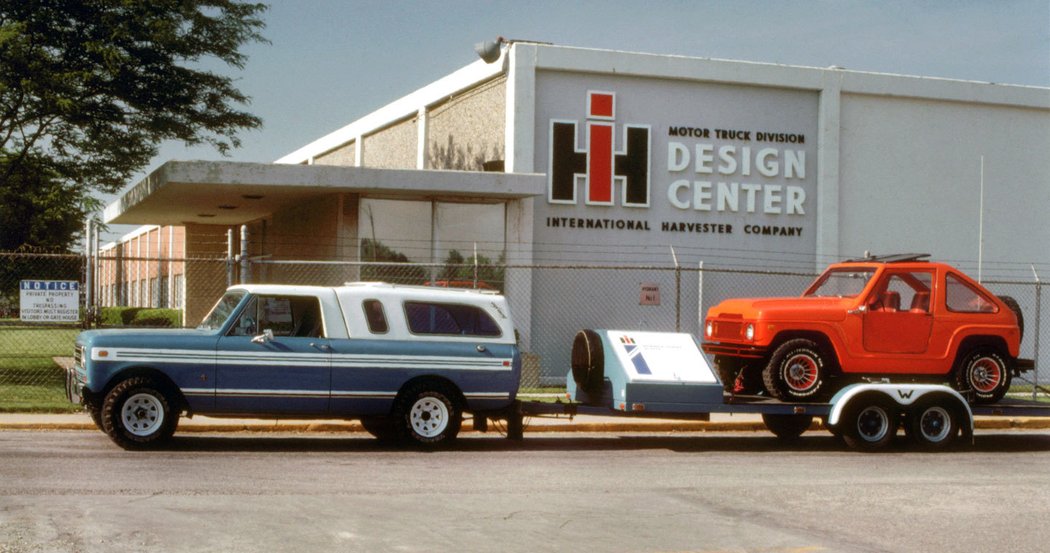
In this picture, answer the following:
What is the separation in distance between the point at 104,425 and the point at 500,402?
4241 millimetres

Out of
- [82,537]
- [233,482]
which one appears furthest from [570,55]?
[82,537]

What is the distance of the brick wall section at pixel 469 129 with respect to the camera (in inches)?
980

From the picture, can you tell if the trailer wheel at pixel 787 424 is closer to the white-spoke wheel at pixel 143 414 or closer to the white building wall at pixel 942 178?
the white-spoke wheel at pixel 143 414

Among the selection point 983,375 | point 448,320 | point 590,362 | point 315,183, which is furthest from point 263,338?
point 315,183

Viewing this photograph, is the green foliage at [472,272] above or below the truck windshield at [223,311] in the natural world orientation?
above

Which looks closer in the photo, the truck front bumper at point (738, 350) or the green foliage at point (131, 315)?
the truck front bumper at point (738, 350)

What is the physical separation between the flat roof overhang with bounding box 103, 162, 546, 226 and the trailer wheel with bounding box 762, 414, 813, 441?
25.9 ft

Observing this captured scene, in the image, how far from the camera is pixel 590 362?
47.9 ft

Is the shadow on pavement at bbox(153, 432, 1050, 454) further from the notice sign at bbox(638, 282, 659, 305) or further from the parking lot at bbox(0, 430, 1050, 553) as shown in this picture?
the notice sign at bbox(638, 282, 659, 305)

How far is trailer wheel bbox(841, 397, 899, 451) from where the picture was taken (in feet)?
48.4

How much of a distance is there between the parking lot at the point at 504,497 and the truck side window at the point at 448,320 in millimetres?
1338

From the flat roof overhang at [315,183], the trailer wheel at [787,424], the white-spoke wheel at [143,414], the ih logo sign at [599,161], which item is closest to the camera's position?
the white-spoke wheel at [143,414]

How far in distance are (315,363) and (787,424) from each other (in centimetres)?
612

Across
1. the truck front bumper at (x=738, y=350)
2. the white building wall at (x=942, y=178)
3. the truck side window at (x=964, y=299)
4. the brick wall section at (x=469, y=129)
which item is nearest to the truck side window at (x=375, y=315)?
the truck front bumper at (x=738, y=350)
